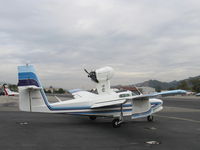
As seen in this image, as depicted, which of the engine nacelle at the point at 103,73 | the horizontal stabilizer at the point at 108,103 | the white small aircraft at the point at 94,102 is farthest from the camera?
the engine nacelle at the point at 103,73

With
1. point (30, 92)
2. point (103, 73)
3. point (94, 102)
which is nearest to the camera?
point (30, 92)

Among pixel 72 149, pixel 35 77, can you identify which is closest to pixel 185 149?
pixel 72 149

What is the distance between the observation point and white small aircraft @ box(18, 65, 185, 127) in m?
11.5

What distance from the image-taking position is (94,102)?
1234 cm

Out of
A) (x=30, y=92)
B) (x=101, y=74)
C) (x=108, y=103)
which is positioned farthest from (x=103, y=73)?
(x=30, y=92)

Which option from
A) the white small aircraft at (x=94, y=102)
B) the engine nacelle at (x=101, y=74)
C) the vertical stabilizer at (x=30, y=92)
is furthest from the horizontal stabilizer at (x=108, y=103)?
the vertical stabilizer at (x=30, y=92)

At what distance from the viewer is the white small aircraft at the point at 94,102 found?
451 inches

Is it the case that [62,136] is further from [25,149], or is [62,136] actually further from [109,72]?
[109,72]

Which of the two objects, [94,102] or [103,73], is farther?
[103,73]

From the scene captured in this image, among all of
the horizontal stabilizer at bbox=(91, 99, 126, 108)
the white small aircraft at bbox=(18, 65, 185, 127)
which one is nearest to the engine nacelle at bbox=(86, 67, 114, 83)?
the white small aircraft at bbox=(18, 65, 185, 127)

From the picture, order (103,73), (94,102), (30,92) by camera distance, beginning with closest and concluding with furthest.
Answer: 1. (30,92)
2. (94,102)
3. (103,73)

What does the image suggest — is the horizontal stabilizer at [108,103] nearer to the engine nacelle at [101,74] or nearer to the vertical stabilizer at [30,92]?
the engine nacelle at [101,74]

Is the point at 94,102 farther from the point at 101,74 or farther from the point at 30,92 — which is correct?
the point at 30,92

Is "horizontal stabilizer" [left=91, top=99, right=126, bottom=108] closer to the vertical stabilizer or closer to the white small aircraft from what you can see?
the white small aircraft
